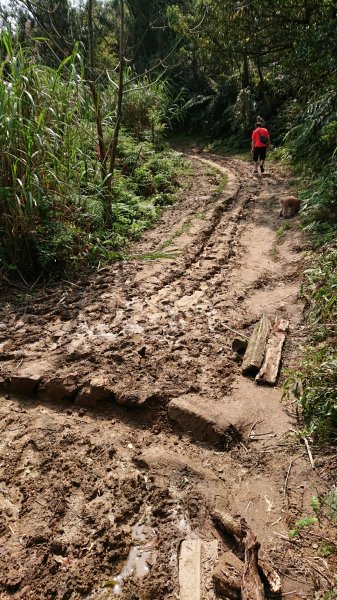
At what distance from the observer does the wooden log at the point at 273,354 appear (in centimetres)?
277

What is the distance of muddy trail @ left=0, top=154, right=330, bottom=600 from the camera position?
1.80 metres

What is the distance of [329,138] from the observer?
661 centimetres

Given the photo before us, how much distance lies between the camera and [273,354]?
9.71ft

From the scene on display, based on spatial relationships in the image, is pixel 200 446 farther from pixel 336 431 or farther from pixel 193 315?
pixel 193 315

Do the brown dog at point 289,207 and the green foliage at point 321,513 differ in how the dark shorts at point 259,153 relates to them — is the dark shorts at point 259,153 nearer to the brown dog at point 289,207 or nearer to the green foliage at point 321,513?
the brown dog at point 289,207

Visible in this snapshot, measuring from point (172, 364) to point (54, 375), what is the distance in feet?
2.61

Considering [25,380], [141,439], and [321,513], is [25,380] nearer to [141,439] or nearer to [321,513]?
[141,439]

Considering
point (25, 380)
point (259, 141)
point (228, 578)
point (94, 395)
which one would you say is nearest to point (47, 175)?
point (25, 380)

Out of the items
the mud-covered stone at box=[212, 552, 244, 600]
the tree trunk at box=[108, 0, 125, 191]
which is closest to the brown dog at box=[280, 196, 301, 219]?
the tree trunk at box=[108, 0, 125, 191]

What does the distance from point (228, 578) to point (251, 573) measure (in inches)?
3.6

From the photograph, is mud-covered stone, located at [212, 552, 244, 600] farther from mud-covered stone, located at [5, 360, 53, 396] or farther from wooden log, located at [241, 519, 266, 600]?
mud-covered stone, located at [5, 360, 53, 396]

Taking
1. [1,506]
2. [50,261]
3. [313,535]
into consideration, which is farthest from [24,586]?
[50,261]

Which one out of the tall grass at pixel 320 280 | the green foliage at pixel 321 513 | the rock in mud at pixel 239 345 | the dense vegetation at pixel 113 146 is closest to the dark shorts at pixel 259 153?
the dense vegetation at pixel 113 146

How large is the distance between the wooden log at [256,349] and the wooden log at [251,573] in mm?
1184
